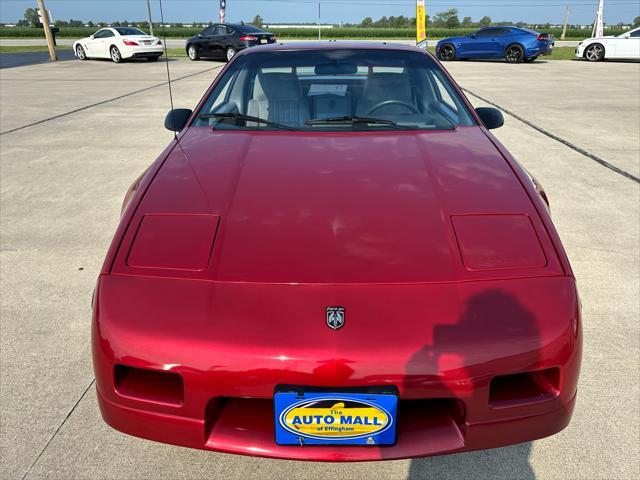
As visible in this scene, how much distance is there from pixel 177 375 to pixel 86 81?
1343cm

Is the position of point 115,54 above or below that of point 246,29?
below

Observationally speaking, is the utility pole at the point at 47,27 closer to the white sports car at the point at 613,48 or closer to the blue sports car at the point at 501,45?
the blue sports car at the point at 501,45

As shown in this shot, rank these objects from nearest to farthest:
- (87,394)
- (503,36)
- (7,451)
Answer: (7,451), (87,394), (503,36)

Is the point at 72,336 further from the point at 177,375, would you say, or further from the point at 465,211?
the point at 465,211

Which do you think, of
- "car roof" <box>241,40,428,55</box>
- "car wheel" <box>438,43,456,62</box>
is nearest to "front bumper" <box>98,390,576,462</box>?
"car roof" <box>241,40,428,55</box>

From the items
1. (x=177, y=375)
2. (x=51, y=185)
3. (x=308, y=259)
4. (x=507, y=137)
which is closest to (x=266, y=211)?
(x=308, y=259)

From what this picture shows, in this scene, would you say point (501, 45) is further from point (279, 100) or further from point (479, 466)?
point (479, 466)

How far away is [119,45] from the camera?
60.6 feet

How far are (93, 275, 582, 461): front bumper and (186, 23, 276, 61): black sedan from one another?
18.5m

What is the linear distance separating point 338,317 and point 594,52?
68.7ft

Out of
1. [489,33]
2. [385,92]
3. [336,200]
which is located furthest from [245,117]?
[489,33]

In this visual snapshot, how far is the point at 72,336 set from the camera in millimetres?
2602

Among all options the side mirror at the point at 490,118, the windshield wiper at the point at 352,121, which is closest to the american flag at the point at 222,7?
the side mirror at the point at 490,118

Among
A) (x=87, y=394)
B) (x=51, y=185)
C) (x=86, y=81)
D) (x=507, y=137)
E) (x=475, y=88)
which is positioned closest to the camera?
(x=87, y=394)
